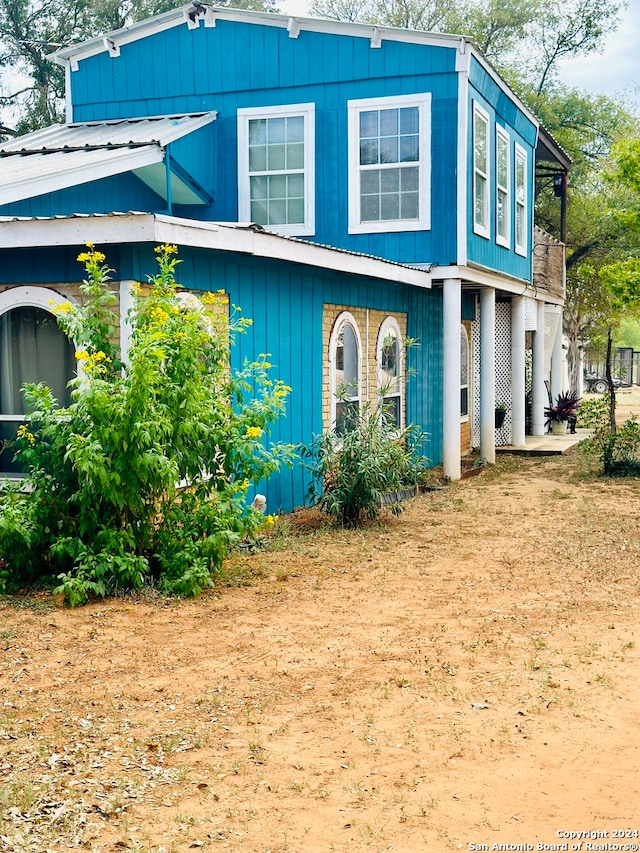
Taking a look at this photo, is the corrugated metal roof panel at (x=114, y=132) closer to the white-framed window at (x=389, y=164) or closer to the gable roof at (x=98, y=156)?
the gable roof at (x=98, y=156)

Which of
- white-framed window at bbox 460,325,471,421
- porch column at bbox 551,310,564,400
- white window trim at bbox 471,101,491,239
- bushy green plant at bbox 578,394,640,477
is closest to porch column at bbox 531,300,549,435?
porch column at bbox 551,310,564,400

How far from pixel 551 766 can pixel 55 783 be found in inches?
86.2

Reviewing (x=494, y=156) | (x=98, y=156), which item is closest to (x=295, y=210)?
(x=494, y=156)

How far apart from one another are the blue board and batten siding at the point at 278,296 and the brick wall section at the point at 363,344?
0.30ft

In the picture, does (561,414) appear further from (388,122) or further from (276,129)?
(276,129)

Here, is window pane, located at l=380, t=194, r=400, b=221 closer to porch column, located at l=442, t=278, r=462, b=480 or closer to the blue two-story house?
the blue two-story house

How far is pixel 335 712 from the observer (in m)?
5.21

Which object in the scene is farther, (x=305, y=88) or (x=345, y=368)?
(x=305, y=88)

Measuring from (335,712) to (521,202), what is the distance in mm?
14181

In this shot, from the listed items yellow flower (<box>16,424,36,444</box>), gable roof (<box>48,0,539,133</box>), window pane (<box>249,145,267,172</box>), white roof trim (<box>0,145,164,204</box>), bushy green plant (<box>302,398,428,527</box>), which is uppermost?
gable roof (<box>48,0,539,133</box>)

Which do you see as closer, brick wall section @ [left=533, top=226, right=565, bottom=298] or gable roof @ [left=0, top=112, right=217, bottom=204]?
gable roof @ [left=0, top=112, right=217, bottom=204]

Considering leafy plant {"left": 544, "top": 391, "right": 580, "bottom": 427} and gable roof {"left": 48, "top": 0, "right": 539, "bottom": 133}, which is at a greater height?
gable roof {"left": 48, "top": 0, "right": 539, "bottom": 133}

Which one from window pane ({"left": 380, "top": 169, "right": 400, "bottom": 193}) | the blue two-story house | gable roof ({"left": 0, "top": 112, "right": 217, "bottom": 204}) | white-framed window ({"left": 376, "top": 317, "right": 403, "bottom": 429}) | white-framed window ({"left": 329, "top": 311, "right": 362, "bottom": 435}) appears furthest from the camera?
window pane ({"left": 380, "top": 169, "right": 400, "bottom": 193})

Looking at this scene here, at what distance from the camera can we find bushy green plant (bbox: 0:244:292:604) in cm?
709
